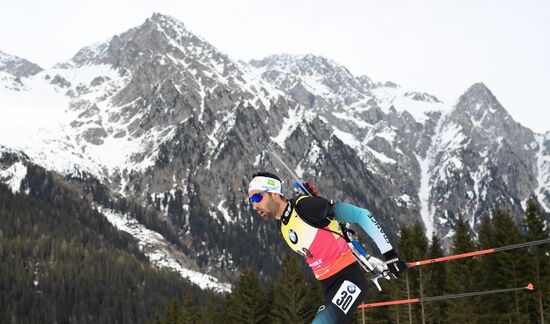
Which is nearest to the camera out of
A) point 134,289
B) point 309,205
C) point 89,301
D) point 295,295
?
point 309,205

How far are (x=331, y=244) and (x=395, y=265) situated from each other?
0.96 meters

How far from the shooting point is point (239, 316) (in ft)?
142

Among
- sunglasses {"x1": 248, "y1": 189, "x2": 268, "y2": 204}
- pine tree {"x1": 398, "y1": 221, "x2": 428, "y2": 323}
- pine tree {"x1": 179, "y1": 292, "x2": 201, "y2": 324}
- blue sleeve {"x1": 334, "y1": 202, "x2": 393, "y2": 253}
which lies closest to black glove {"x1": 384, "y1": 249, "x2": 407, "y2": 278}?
blue sleeve {"x1": 334, "y1": 202, "x2": 393, "y2": 253}

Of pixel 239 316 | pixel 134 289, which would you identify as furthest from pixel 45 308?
pixel 239 316

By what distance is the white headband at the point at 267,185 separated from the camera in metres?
8.09

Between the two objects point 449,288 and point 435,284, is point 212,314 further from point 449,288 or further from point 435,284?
point 449,288

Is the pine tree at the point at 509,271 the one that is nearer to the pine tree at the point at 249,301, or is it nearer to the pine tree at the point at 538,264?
the pine tree at the point at 538,264

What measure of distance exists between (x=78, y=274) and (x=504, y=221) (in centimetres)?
15779

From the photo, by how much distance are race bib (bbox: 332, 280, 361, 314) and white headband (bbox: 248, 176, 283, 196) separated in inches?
63.2

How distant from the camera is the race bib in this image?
7688 mm

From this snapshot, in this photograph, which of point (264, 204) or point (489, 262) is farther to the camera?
point (489, 262)

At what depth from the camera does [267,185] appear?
8.10 m

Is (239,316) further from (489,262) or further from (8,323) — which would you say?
(8,323)

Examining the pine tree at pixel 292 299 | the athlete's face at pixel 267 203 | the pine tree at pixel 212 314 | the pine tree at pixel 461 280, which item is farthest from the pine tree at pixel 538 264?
the athlete's face at pixel 267 203
